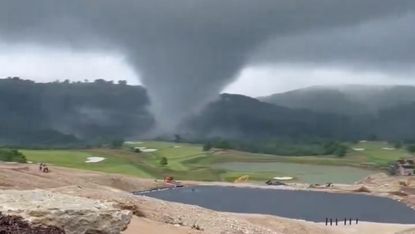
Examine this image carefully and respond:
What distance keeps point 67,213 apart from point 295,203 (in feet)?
268

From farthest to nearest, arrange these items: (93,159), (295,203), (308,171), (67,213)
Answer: (308,171)
(93,159)
(295,203)
(67,213)

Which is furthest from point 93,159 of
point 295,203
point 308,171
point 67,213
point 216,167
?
point 67,213

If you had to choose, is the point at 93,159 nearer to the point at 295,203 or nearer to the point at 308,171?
the point at 308,171

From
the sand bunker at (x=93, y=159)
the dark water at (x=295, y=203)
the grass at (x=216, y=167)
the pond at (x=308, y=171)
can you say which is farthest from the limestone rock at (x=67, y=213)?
the sand bunker at (x=93, y=159)

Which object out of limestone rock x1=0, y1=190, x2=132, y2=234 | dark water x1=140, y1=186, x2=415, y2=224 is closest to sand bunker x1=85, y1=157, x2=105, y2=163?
dark water x1=140, y1=186, x2=415, y2=224

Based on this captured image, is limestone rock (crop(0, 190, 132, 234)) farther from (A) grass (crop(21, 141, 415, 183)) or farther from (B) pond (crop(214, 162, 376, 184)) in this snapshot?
(B) pond (crop(214, 162, 376, 184))

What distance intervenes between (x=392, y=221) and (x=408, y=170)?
238 feet

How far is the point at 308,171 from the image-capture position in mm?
165375

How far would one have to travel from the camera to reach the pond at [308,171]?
146m

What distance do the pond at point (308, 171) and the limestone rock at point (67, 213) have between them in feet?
411

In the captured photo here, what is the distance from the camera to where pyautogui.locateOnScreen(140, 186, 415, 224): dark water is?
8244cm

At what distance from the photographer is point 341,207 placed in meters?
92.8

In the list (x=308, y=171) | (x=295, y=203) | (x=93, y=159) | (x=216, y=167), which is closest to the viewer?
(x=295, y=203)

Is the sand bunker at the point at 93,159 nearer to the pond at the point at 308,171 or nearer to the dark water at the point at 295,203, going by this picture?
the pond at the point at 308,171
